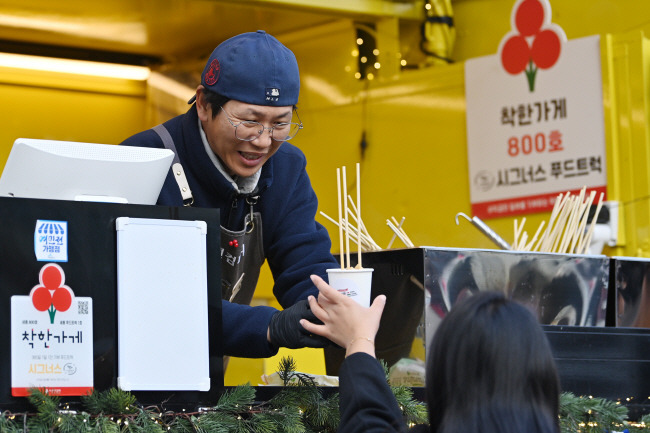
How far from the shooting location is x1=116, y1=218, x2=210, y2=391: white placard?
5.69 ft

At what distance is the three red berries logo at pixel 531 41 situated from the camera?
16.6 ft

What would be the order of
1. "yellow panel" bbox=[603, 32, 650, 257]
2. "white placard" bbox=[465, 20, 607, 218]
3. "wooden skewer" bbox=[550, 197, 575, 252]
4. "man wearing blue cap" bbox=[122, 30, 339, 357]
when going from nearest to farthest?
"man wearing blue cap" bbox=[122, 30, 339, 357] < "wooden skewer" bbox=[550, 197, 575, 252] < "yellow panel" bbox=[603, 32, 650, 257] < "white placard" bbox=[465, 20, 607, 218]

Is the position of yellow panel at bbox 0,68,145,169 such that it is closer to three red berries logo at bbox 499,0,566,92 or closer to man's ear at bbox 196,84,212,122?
three red berries logo at bbox 499,0,566,92

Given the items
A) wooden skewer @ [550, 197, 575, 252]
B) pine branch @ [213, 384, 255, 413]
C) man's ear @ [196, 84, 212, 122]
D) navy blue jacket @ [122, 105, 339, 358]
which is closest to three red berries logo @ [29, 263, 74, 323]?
pine branch @ [213, 384, 255, 413]

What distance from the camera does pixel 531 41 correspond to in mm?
5152

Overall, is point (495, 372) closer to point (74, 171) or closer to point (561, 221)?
point (74, 171)

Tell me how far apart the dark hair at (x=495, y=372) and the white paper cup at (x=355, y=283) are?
35 centimetres

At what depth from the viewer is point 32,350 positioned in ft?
5.41

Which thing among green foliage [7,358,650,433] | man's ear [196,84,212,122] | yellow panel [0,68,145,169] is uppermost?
yellow panel [0,68,145,169]

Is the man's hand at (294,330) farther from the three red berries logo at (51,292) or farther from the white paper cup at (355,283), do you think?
the three red berries logo at (51,292)

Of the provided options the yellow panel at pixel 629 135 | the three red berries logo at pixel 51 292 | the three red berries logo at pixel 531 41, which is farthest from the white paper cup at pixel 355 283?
the three red berries logo at pixel 531 41

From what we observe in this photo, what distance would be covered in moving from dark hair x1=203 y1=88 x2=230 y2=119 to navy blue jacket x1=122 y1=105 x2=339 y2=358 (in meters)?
0.09

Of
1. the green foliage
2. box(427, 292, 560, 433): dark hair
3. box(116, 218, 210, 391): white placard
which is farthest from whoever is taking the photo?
box(116, 218, 210, 391): white placard

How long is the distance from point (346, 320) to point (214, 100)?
764 millimetres
